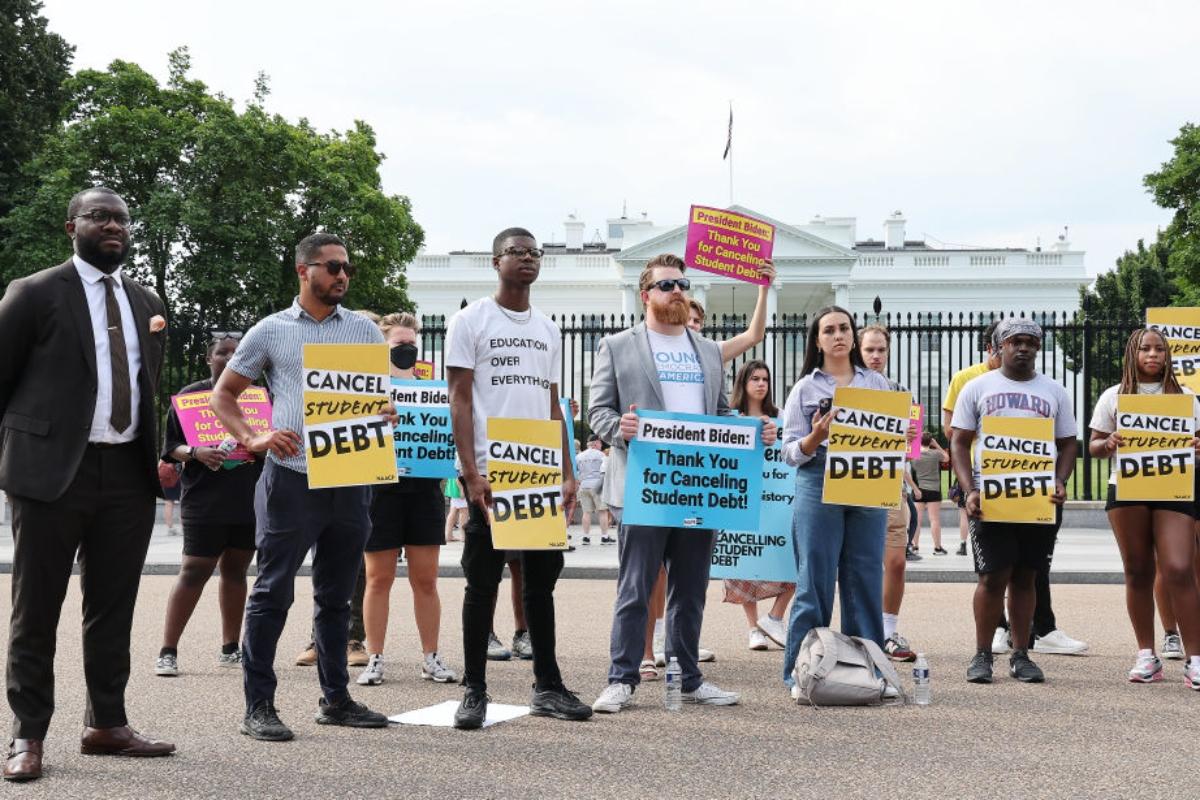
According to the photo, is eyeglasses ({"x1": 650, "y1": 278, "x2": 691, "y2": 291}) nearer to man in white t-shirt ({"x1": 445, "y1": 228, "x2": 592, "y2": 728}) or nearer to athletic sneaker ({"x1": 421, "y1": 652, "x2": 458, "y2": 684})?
man in white t-shirt ({"x1": 445, "y1": 228, "x2": 592, "y2": 728})

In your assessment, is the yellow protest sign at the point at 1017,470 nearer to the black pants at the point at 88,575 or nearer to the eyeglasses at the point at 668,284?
the eyeglasses at the point at 668,284

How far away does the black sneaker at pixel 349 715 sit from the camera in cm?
550

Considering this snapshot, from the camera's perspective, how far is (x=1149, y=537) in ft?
23.0

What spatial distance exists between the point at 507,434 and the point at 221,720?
172 centimetres

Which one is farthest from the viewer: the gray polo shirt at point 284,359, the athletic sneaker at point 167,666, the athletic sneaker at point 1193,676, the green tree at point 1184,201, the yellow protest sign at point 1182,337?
the green tree at point 1184,201

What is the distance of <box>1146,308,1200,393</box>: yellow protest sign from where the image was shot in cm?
771

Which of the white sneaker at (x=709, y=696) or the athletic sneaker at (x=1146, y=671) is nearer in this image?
the white sneaker at (x=709, y=696)

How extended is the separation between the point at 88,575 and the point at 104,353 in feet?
2.73

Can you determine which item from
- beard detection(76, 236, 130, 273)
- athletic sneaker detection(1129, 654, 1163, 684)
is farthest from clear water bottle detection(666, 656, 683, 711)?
beard detection(76, 236, 130, 273)

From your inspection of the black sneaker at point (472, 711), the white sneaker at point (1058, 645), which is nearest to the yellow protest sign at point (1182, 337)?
the white sneaker at point (1058, 645)

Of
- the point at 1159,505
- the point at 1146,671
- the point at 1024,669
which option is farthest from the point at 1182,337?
the point at 1024,669

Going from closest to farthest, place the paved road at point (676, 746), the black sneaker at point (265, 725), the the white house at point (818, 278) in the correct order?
the paved road at point (676, 746) → the black sneaker at point (265, 725) → the the white house at point (818, 278)

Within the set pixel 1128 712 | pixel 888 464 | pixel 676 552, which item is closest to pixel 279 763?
pixel 676 552

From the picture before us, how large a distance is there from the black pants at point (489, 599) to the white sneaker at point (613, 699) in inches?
8.0
